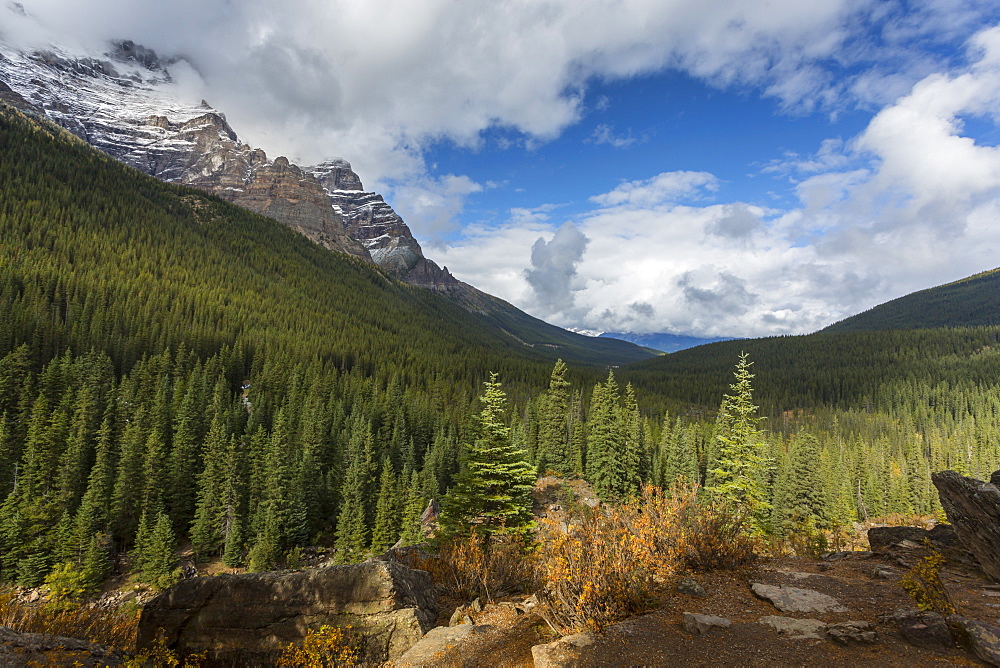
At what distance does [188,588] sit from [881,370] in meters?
215

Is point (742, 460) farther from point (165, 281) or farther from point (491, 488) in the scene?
point (165, 281)

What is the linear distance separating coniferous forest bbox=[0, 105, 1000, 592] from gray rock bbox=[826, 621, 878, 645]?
38.9ft

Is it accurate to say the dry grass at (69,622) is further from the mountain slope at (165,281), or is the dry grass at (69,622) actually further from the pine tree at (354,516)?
the mountain slope at (165,281)

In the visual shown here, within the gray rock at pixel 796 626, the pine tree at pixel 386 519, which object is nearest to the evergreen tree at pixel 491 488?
the gray rock at pixel 796 626

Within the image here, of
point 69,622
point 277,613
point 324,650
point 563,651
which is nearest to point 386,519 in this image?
point 69,622

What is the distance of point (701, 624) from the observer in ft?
19.6

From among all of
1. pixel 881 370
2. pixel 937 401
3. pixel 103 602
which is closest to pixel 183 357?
pixel 103 602

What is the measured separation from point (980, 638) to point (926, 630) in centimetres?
53

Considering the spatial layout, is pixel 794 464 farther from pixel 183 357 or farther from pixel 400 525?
pixel 183 357

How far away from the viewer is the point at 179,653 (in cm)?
755

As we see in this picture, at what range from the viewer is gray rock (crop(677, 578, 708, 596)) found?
7340 mm

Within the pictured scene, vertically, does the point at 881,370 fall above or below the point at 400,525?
above

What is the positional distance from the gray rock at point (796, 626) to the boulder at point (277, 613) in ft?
19.2

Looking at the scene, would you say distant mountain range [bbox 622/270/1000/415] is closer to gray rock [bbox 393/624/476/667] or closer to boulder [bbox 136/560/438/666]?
gray rock [bbox 393/624/476/667]
